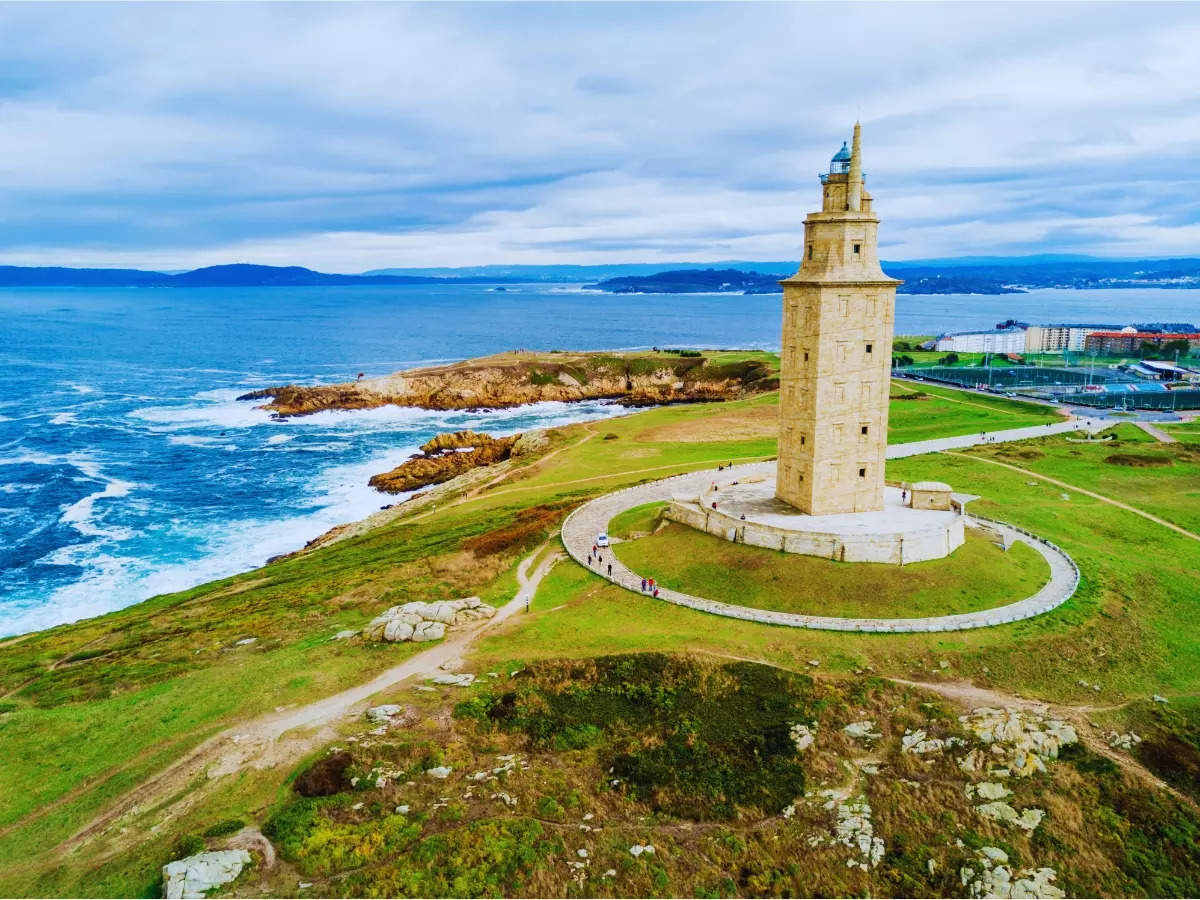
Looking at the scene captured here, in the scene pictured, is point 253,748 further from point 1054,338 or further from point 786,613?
point 1054,338

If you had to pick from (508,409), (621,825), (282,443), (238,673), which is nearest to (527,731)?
(621,825)

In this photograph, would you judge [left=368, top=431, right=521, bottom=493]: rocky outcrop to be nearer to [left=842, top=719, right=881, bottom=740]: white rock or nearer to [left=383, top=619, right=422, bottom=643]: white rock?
[left=383, top=619, right=422, bottom=643]: white rock

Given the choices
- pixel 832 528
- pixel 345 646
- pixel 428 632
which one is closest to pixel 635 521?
pixel 832 528

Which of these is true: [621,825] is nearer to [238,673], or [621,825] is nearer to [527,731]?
[527,731]

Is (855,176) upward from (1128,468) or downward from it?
upward

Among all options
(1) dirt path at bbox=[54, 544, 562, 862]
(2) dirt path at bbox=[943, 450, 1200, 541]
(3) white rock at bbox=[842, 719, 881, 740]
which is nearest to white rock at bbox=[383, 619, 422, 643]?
(1) dirt path at bbox=[54, 544, 562, 862]

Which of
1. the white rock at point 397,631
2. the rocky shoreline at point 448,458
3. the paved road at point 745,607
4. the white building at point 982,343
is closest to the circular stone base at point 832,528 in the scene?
the paved road at point 745,607
